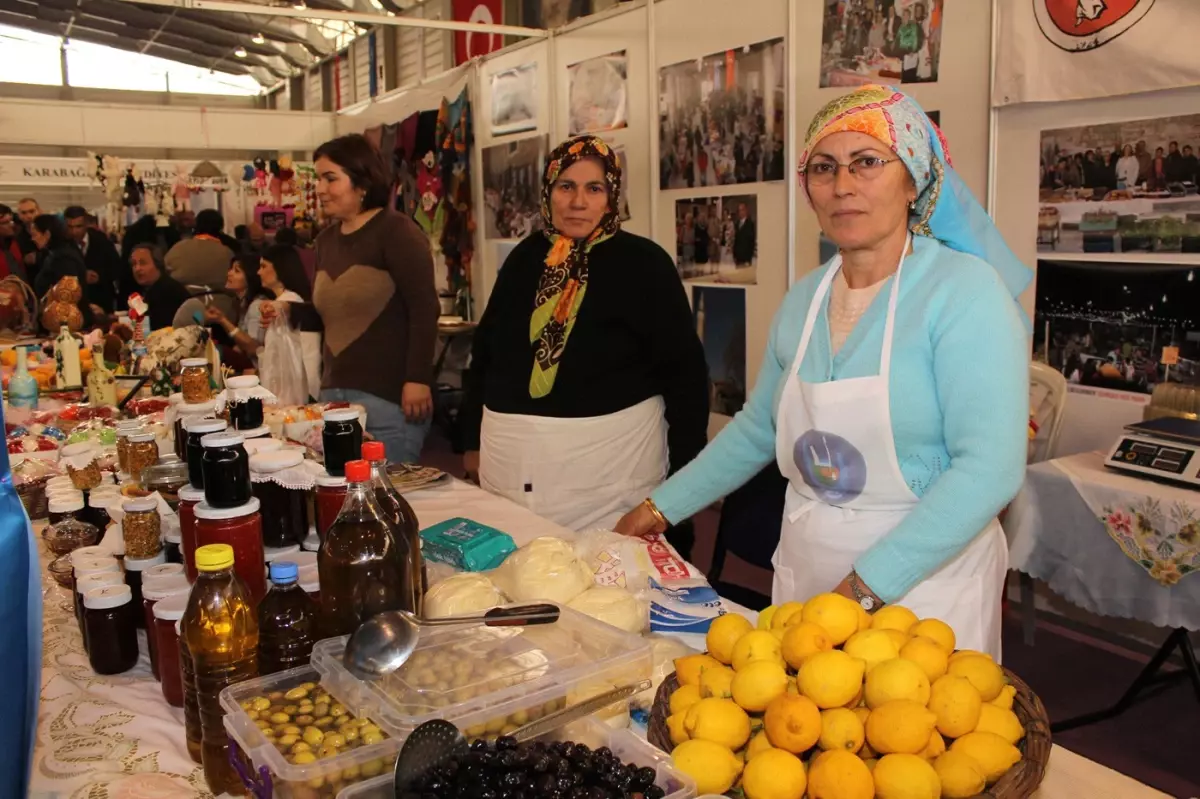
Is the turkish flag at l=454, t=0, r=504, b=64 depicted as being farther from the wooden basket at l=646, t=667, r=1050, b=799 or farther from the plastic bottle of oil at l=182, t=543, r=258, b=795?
the wooden basket at l=646, t=667, r=1050, b=799

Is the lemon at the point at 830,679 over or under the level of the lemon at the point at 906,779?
over

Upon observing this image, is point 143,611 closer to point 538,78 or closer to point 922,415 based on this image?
point 922,415

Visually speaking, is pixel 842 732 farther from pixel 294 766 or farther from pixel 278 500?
pixel 278 500

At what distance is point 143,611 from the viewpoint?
156cm

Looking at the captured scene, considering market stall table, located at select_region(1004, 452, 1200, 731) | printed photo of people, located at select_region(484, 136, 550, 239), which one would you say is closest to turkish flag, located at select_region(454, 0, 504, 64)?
printed photo of people, located at select_region(484, 136, 550, 239)

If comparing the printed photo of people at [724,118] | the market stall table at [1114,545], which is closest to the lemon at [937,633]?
the market stall table at [1114,545]

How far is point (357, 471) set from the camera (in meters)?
1.27

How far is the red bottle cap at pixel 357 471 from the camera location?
4.16ft

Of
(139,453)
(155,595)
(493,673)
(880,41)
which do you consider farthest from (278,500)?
(880,41)

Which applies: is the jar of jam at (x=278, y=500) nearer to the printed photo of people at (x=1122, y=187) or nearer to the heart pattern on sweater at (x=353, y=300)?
the heart pattern on sweater at (x=353, y=300)

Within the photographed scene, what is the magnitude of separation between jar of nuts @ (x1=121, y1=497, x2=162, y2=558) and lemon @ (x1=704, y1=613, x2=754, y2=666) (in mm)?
929

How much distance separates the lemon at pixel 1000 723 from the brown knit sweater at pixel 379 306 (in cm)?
258

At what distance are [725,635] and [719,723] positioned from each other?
0.58 feet

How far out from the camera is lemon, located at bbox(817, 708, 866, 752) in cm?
102
